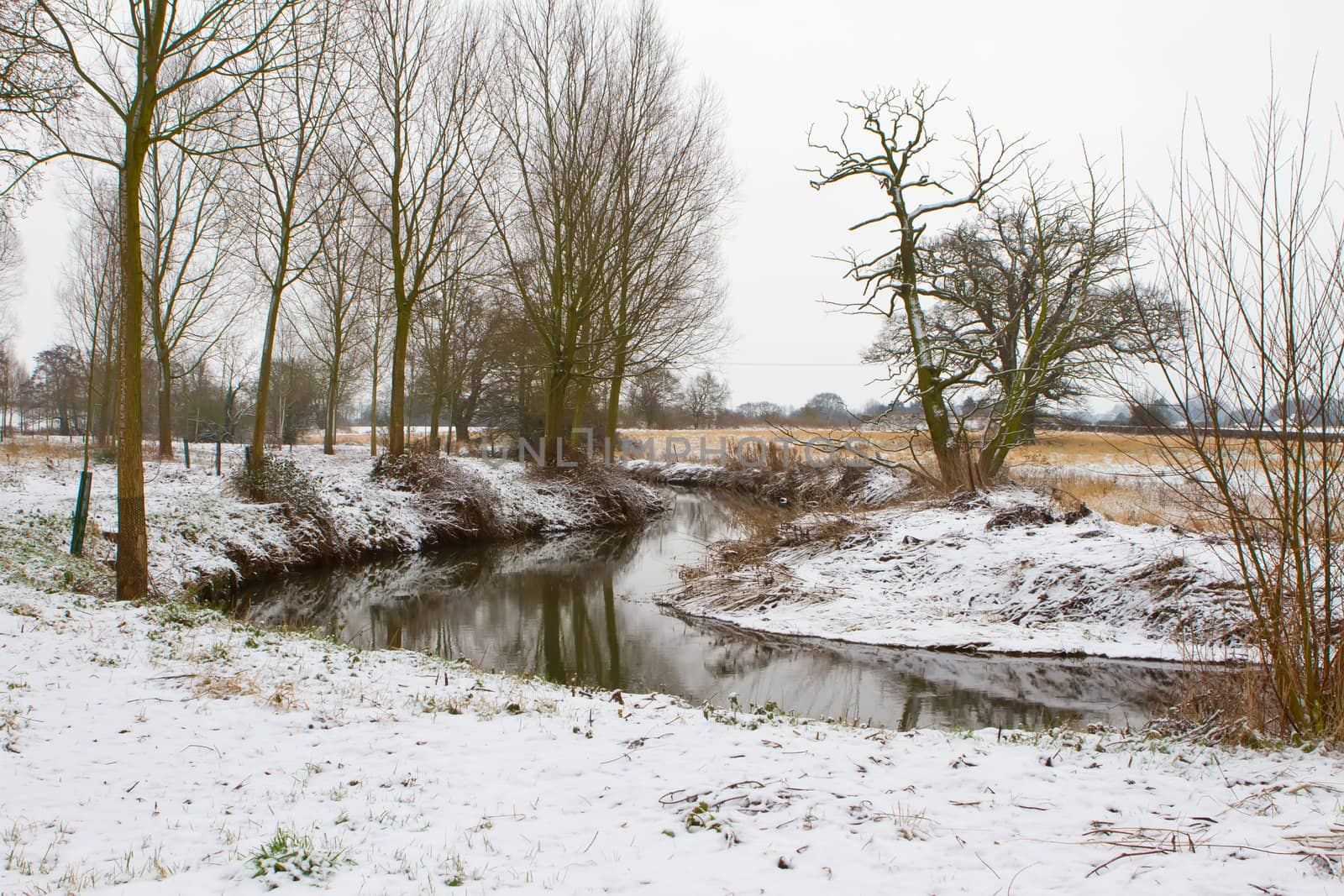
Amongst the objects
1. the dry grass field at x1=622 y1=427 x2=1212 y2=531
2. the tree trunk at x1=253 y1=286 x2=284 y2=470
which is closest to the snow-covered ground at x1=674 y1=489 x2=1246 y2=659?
the dry grass field at x1=622 y1=427 x2=1212 y2=531

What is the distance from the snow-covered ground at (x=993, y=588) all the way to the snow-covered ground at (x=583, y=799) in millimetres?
4095

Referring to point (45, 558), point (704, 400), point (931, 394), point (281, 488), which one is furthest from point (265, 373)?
point (704, 400)

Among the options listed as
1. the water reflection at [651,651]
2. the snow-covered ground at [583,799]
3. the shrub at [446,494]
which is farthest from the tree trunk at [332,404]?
the snow-covered ground at [583,799]

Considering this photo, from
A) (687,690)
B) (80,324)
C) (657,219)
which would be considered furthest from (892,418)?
(80,324)

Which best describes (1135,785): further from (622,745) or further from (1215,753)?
(622,745)

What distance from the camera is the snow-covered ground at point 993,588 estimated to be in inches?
329

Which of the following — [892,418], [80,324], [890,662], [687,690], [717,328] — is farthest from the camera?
[717,328]

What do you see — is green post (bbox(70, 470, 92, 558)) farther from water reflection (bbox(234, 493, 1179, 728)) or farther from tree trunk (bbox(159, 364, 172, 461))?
tree trunk (bbox(159, 364, 172, 461))

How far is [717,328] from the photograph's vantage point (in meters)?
24.9

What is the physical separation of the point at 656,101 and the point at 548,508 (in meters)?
10.1

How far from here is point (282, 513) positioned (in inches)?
542

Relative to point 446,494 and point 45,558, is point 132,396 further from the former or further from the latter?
point 446,494

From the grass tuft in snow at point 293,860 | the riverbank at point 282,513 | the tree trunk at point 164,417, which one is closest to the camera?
the grass tuft in snow at point 293,860

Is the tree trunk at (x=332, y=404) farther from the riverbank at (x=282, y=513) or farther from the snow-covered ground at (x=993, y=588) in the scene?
the snow-covered ground at (x=993, y=588)
